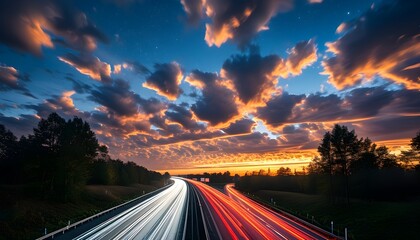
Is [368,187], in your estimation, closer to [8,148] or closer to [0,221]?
[0,221]

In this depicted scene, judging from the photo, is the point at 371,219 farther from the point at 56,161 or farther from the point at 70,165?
the point at 56,161

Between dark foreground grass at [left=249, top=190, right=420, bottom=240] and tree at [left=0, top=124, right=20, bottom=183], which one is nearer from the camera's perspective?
dark foreground grass at [left=249, top=190, right=420, bottom=240]

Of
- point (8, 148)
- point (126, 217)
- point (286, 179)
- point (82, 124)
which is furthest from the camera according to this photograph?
point (286, 179)

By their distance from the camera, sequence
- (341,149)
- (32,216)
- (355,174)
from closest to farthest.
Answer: (32,216) → (341,149) → (355,174)

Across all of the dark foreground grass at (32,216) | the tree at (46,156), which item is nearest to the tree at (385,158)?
the dark foreground grass at (32,216)

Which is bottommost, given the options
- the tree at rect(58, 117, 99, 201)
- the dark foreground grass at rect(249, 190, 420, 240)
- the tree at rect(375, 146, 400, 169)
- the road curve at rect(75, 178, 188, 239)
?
the road curve at rect(75, 178, 188, 239)

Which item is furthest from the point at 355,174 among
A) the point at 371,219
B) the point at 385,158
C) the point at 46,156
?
the point at 46,156

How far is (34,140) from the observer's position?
174 ft

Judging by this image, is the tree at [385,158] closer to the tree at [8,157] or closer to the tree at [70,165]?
the tree at [70,165]

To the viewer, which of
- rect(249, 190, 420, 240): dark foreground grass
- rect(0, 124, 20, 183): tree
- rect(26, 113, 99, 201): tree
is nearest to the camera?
rect(249, 190, 420, 240): dark foreground grass

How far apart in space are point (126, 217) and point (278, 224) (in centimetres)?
2091

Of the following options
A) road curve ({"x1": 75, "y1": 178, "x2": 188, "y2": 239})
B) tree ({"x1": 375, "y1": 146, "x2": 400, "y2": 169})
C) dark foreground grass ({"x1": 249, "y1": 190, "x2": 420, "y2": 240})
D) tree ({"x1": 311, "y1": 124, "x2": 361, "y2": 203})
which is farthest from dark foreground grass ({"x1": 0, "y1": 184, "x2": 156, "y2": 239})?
tree ({"x1": 375, "y1": 146, "x2": 400, "y2": 169})

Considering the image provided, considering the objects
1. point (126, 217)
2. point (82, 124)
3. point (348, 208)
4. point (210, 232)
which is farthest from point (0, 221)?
point (348, 208)

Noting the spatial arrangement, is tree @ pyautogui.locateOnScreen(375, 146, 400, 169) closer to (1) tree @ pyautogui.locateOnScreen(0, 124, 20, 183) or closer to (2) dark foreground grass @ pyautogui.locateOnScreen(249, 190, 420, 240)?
(2) dark foreground grass @ pyautogui.locateOnScreen(249, 190, 420, 240)
